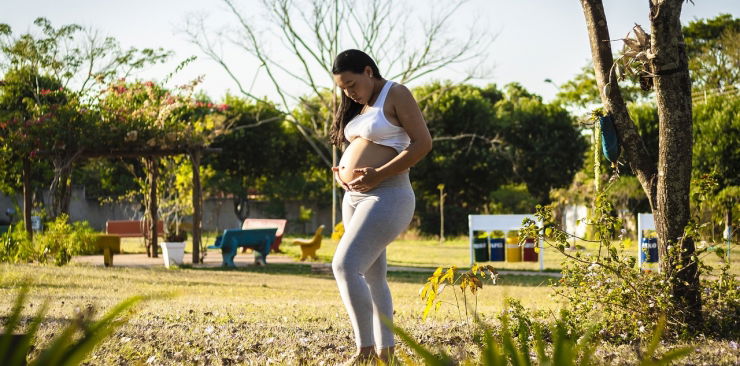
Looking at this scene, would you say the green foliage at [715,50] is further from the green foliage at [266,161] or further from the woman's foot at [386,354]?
the woman's foot at [386,354]

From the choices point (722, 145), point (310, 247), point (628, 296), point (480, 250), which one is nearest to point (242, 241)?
point (310, 247)

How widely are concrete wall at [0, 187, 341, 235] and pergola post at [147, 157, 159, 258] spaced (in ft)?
50.0

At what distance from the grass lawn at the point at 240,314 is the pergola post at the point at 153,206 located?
354 cm

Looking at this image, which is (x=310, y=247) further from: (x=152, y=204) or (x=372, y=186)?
(x=372, y=186)

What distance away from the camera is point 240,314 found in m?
7.06

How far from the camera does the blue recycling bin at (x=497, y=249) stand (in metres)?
16.8

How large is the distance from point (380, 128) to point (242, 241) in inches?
467

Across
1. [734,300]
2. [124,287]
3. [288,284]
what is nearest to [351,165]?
[734,300]

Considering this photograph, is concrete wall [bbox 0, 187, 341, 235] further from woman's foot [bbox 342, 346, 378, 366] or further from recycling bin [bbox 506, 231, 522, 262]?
woman's foot [bbox 342, 346, 378, 366]

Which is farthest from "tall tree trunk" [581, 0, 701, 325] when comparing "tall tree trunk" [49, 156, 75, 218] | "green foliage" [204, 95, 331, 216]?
"green foliage" [204, 95, 331, 216]

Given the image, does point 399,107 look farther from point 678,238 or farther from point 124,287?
point 124,287

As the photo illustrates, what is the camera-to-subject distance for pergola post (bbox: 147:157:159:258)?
705 inches

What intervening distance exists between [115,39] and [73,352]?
26.4 metres

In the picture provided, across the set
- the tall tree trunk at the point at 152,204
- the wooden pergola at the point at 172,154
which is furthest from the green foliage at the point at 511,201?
the wooden pergola at the point at 172,154
